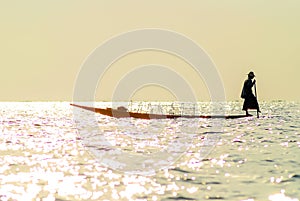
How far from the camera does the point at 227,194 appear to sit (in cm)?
1647

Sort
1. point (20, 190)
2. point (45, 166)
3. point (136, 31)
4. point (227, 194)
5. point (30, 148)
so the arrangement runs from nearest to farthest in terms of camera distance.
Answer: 1. point (227, 194)
2. point (20, 190)
3. point (45, 166)
4. point (30, 148)
5. point (136, 31)

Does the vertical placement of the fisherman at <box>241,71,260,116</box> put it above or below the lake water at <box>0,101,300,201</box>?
above

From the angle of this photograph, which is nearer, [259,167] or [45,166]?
[259,167]

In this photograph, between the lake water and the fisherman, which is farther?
the fisherman

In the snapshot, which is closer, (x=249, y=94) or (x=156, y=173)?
(x=156, y=173)

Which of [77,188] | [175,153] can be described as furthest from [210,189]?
[175,153]

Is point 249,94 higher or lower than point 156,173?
higher

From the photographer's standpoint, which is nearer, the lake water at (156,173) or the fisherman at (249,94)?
the lake water at (156,173)

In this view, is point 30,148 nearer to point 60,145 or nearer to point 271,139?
point 60,145

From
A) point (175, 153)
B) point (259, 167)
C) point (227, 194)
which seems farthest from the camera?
point (175, 153)

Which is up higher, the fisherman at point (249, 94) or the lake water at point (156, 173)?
the fisherman at point (249, 94)

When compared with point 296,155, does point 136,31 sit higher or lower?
higher

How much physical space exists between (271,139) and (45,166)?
1955 cm

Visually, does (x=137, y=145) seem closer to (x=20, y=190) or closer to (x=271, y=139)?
(x=271, y=139)
